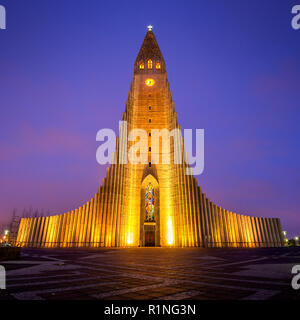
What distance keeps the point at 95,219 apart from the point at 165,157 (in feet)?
43.0

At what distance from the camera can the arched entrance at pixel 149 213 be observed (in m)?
29.5

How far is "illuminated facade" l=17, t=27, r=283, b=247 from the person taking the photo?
2633cm

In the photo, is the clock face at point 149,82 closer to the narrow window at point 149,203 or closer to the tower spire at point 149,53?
the tower spire at point 149,53

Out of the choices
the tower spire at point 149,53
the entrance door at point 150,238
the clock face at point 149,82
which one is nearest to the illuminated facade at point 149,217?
the entrance door at point 150,238

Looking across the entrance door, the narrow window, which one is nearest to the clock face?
the narrow window

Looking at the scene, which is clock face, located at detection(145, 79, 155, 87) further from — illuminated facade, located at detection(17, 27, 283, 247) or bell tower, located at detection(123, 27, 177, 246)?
illuminated facade, located at detection(17, 27, 283, 247)

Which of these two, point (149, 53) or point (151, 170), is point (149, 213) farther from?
point (149, 53)

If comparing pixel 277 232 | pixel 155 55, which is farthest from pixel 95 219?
pixel 155 55

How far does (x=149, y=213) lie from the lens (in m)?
30.7

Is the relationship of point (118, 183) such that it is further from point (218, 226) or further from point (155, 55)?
point (155, 55)

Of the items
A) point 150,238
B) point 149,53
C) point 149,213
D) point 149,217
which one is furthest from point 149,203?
point 149,53

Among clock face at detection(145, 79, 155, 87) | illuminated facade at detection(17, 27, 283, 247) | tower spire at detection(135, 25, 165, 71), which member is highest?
tower spire at detection(135, 25, 165, 71)
